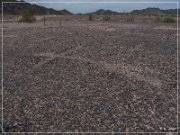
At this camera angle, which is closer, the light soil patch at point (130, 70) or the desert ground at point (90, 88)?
the desert ground at point (90, 88)

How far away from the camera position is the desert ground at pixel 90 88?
332 inches

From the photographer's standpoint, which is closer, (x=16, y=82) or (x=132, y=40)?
(x=16, y=82)

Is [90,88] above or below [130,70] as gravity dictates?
below

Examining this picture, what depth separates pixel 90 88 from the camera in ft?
37.0

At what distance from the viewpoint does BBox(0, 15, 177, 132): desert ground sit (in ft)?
27.6

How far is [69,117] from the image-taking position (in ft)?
28.6

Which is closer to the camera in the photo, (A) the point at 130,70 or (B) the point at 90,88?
(B) the point at 90,88

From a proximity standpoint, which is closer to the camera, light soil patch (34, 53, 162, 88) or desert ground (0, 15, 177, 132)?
desert ground (0, 15, 177, 132)

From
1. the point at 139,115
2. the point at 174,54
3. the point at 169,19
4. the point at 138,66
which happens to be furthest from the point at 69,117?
the point at 169,19

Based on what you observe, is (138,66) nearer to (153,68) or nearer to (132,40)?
(153,68)

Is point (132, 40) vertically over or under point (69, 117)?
over

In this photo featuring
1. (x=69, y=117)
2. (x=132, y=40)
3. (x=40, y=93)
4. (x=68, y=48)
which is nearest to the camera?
(x=69, y=117)

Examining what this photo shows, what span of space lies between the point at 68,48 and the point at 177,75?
7.36m

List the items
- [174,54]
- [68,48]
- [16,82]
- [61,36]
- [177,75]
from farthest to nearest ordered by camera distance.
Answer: [61,36] < [68,48] < [174,54] < [177,75] < [16,82]
